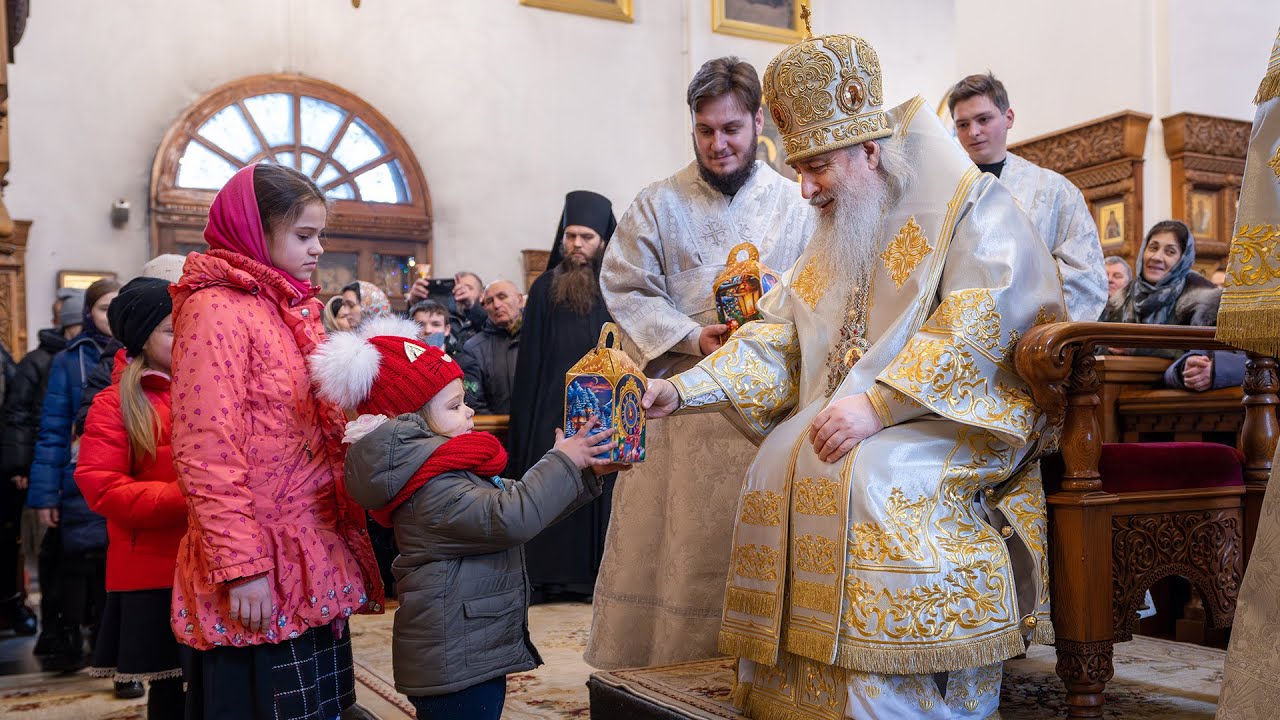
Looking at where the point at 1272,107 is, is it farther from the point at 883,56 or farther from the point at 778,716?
the point at 883,56

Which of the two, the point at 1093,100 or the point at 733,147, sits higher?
the point at 1093,100

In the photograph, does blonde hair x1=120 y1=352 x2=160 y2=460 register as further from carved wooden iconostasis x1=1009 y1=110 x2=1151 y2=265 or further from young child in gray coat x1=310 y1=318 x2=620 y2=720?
carved wooden iconostasis x1=1009 y1=110 x2=1151 y2=265

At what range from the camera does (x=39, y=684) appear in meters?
4.31

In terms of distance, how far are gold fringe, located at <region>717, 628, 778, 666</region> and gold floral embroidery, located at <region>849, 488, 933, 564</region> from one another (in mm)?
306

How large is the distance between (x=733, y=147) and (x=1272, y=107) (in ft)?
5.26

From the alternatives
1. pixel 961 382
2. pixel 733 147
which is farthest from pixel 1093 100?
pixel 961 382

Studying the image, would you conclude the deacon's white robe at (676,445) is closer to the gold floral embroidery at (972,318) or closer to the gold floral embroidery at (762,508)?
the gold floral embroidery at (762,508)

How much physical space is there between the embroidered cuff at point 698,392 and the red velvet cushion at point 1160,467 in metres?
0.79

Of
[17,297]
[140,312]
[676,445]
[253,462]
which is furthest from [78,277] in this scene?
[253,462]

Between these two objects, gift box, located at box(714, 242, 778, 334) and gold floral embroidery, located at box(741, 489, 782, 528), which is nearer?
gold floral embroidery, located at box(741, 489, 782, 528)

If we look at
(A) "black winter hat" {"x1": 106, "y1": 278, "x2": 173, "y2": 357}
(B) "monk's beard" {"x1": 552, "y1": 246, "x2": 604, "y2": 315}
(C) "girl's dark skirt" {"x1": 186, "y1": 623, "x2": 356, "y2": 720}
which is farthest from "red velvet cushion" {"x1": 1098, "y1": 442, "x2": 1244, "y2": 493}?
(B) "monk's beard" {"x1": 552, "y1": 246, "x2": 604, "y2": 315}

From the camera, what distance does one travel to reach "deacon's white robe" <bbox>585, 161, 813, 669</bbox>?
323 cm

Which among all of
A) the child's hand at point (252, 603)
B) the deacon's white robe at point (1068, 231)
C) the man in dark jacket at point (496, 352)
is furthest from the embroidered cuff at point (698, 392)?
the man in dark jacket at point (496, 352)

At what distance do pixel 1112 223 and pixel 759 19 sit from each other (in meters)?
6.98
